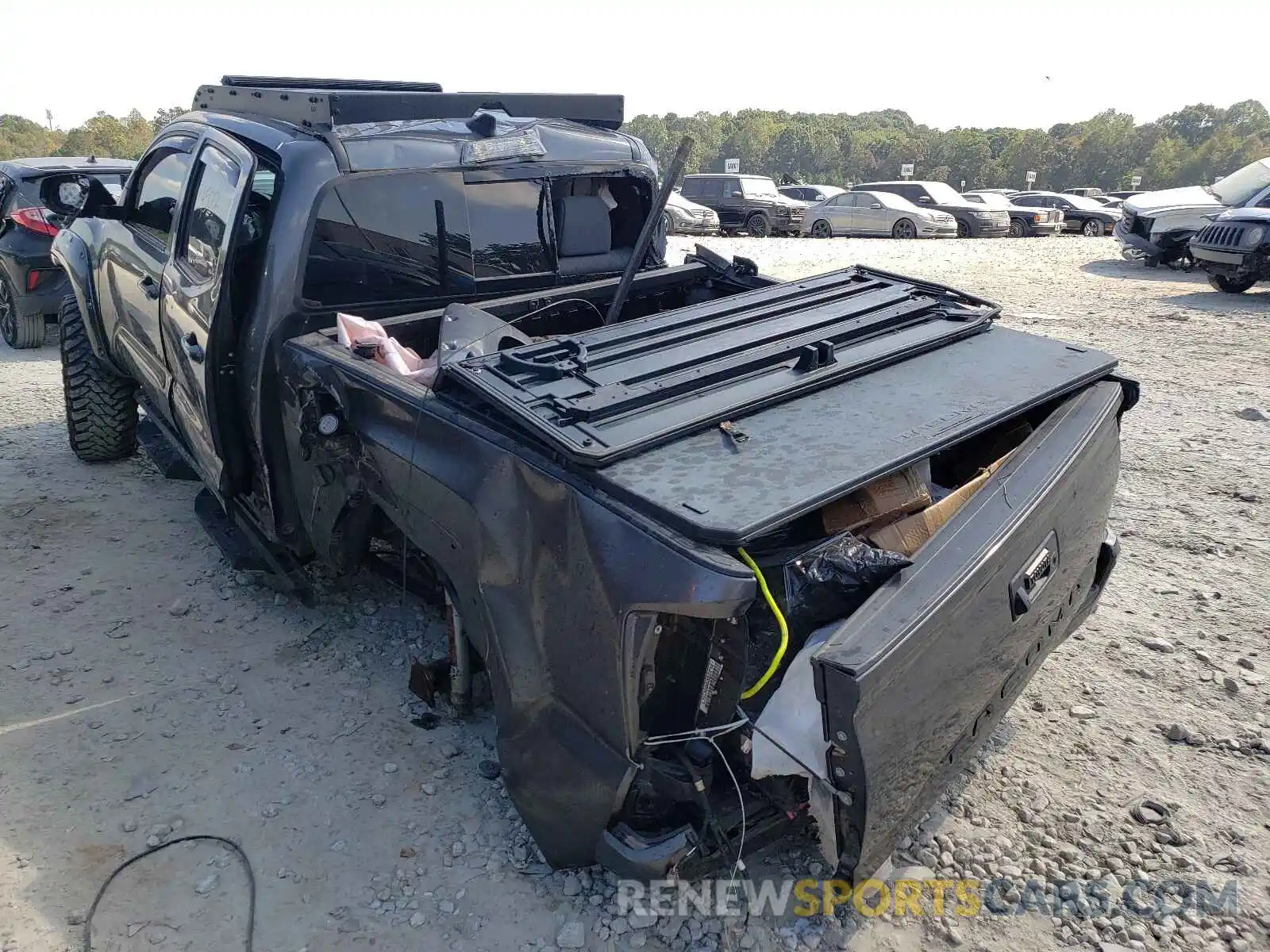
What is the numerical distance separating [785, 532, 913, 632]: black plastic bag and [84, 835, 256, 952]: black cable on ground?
160 cm

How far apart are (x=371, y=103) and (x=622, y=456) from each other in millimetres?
2094

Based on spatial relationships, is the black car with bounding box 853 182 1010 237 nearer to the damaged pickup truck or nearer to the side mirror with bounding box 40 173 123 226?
the side mirror with bounding box 40 173 123 226

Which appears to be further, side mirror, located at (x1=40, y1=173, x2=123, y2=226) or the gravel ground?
side mirror, located at (x1=40, y1=173, x2=123, y2=226)

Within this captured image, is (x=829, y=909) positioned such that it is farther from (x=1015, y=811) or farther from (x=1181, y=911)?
(x=1181, y=911)

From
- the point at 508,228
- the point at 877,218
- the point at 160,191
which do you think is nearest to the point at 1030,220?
the point at 877,218

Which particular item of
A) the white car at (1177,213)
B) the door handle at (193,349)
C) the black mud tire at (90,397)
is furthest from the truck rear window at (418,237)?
the white car at (1177,213)

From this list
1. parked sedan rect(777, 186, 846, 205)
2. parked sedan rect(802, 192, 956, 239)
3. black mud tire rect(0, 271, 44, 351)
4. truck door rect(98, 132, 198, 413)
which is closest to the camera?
truck door rect(98, 132, 198, 413)

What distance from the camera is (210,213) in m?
3.56

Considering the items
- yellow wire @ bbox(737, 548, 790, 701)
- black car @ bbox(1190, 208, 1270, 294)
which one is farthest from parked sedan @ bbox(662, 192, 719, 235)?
yellow wire @ bbox(737, 548, 790, 701)

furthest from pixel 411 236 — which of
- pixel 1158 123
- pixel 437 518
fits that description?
pixel 1158 123

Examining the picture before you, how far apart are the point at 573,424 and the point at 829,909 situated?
143 centimetres

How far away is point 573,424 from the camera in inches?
88.0

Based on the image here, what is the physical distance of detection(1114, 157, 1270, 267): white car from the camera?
13.4 meters

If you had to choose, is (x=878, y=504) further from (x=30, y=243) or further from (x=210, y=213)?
(x=30, y=243)
